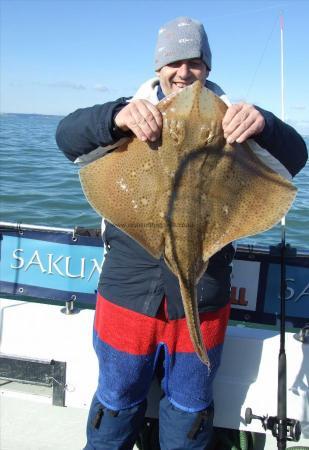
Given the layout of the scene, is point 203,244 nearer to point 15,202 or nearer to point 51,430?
point 51,430

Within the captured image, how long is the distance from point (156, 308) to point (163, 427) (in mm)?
751

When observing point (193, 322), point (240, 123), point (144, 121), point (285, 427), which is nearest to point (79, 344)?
point (285, 427)

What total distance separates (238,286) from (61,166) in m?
13.8

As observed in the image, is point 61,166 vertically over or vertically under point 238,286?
over

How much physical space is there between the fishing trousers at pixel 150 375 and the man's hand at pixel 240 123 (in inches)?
39.2

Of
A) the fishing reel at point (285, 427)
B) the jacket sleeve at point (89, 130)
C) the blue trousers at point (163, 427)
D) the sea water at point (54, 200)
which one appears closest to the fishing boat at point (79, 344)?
the fishing reel at point (285, 427)

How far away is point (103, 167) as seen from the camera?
2.17 metres

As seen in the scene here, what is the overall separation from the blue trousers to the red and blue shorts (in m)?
0.04

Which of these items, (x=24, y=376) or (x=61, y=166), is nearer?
(x=24, y=376)

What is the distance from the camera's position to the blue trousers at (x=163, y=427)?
8.57 feet

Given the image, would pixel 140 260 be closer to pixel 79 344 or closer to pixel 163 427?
pixel 163 427

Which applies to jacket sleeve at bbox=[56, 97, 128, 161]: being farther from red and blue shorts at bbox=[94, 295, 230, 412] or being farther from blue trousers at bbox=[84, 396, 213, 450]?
blue trousers at bbox=[84, 396, 213, 450]

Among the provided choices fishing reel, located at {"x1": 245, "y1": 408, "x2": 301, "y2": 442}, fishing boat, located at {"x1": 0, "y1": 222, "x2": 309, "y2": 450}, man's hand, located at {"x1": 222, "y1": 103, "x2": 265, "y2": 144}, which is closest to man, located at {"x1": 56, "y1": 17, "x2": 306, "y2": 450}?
man's hand, located at {"x1": 222, "y1": 103, "x2": 265, "y2": 144}

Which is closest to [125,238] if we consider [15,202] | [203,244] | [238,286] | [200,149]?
[203,244]
